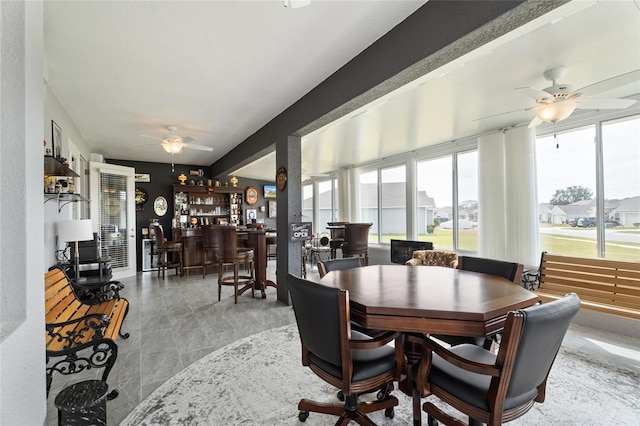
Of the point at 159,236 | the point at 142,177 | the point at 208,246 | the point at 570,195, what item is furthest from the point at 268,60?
the point at 142,177

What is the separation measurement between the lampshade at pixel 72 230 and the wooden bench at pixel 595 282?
5341 mm

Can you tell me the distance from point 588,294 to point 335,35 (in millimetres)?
4037

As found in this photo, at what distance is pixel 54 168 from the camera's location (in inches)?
113

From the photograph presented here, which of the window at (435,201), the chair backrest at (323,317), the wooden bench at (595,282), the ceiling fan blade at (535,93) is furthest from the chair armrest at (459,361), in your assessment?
the window at (435,201)

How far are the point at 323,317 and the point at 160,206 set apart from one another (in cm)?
776

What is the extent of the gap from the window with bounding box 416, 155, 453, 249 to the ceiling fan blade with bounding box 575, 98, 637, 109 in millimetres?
2983

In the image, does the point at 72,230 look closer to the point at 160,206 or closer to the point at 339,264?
the point at 339,264

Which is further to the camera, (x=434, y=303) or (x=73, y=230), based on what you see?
(x=73, y=230)

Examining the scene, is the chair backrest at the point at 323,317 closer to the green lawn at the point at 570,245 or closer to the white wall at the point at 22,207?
the white wall at the point at 22,207

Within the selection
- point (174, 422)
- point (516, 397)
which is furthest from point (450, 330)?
point (174, 422)

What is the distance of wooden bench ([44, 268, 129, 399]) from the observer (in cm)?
181

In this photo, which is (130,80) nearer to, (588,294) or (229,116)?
(229,116)

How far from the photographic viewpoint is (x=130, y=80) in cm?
308

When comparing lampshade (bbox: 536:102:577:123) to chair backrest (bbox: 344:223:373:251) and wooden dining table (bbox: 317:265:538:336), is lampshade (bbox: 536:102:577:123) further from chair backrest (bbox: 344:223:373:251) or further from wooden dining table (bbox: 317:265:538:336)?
chair backrest (bbox: 344:223:373:251)
